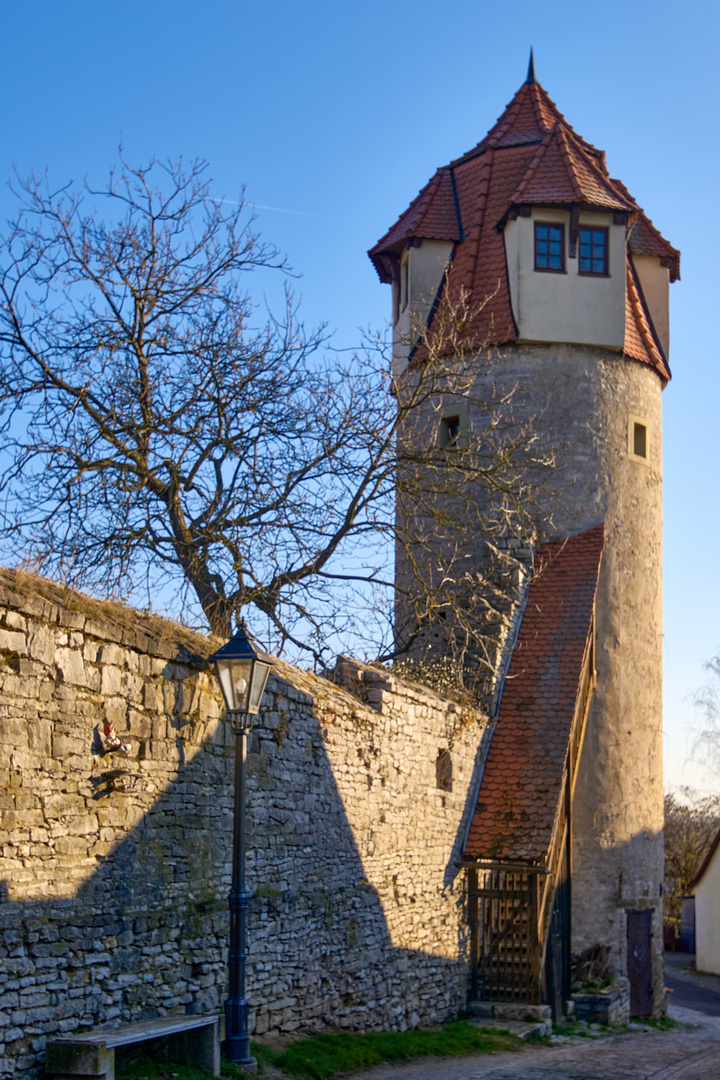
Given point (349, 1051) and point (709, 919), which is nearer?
point (349, 1051)

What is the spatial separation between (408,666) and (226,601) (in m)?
3.27

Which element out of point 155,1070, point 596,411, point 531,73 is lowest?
point 155,1070

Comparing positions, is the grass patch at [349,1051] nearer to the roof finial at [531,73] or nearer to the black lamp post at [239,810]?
the black lamp post at [239,810]

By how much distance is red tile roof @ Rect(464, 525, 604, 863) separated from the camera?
45.7 feet

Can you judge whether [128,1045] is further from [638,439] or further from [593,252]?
[593,252]

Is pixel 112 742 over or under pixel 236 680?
under

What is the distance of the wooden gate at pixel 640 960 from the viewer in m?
16.7

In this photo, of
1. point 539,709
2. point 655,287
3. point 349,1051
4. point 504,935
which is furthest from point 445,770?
point 655,287

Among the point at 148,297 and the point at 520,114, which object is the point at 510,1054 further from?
the point at 520,114

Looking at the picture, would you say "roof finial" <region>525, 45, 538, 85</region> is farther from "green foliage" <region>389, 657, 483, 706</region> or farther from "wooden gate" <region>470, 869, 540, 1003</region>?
"wooden gate" <region>470, 869, 540, 1003</region>

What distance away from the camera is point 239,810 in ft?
24.9

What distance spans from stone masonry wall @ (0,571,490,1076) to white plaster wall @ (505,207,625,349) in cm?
748

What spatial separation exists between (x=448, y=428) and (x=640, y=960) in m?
8.57

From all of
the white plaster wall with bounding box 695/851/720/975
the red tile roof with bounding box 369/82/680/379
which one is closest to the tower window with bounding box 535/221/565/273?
the red tile roof with bounding box 369/82/680/379
